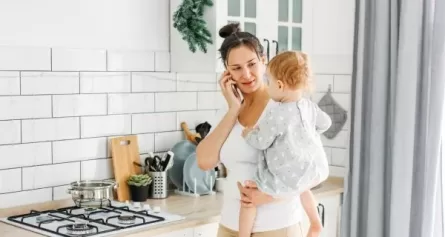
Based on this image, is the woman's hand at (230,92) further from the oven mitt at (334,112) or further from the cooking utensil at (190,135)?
the oven mitt at (334,112)

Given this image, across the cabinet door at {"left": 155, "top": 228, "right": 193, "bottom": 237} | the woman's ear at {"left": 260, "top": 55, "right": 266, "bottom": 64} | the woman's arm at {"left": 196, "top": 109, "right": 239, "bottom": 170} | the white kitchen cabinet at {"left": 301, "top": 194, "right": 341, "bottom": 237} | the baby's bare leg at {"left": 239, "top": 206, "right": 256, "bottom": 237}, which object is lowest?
the white kitchen cabinet at {"left": 301, "top": 194, "right": 341, "bottom": 237}

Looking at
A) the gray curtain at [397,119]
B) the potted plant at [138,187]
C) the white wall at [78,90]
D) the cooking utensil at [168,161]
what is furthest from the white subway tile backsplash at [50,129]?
the gray curtain at [397,119]

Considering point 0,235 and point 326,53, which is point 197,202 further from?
point 326,53

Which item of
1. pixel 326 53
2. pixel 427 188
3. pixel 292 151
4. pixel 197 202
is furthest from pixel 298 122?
pixel 326 53

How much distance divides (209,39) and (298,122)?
2.89ft

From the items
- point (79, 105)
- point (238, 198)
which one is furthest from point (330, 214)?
point (79, 105)

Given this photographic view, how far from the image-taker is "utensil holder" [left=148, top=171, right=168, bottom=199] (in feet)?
11.1

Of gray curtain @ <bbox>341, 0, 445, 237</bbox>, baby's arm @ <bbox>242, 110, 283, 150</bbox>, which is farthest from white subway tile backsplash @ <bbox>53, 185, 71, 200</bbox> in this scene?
gray curtain @ <bbox>341, 0, 445, 237</bbox>

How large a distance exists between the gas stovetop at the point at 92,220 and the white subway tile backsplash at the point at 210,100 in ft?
2.46

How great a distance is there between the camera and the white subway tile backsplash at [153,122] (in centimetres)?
342

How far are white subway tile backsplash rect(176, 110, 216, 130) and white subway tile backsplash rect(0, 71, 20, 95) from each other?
3.00ft

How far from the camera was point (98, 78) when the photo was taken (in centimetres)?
324

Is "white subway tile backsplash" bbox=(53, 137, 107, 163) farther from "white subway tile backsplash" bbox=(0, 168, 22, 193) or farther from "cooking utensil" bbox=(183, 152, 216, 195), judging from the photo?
"cooking utensil" bbox=(183, 152, 216, 195)

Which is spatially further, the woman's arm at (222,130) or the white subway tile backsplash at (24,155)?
the white subway tile backsplash at (24,155)
